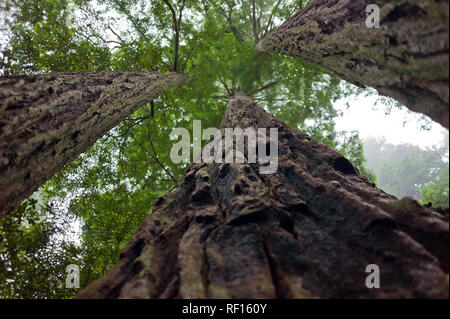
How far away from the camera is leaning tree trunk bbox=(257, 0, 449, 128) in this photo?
4.24 ft

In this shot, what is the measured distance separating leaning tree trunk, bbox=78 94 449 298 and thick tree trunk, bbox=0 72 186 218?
0.92 m

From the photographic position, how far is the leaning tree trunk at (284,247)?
1109mm

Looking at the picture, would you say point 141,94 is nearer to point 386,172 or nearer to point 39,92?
point 39,92

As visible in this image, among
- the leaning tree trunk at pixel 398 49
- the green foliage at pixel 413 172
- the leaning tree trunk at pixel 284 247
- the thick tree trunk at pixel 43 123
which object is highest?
the leaning tree trunk at pixel 398 49

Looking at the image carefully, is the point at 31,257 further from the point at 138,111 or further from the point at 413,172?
the point at 413,172

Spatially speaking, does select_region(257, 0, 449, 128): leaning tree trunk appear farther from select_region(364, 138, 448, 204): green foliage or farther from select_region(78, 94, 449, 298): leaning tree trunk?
select_region(364, 138, 448, 204): green foliage

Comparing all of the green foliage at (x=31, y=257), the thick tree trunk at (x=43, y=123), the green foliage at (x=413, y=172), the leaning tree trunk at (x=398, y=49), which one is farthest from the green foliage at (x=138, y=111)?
the green foliage at (x=413, y=172)

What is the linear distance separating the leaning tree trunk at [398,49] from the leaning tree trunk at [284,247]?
721 millimetres

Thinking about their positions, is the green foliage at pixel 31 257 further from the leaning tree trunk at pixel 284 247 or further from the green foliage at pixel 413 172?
the green foliage at pixel 413 172

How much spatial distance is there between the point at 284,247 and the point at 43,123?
1.96 metres

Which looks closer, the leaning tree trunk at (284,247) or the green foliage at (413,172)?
the leaning tree trunk at (284,247)

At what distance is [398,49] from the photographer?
1580mm

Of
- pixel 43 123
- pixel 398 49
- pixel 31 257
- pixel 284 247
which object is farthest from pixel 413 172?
pixel 43 123
